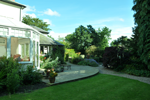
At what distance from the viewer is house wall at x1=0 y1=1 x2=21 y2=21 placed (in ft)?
32.8

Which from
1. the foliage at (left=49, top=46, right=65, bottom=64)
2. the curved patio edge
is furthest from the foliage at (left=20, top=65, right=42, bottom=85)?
the foliage at (left=49, top=46, right=65, bottom=64)

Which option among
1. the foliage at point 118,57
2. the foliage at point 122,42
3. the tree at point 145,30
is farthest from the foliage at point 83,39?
the tree at point 145,30

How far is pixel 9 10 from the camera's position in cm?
1037

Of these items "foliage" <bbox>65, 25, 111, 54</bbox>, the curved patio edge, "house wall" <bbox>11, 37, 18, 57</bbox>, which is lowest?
the curved patio edge

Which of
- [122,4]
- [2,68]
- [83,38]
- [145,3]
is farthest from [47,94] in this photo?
[83,38]

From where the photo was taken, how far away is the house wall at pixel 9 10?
9.99 meters

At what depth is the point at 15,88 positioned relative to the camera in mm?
4566

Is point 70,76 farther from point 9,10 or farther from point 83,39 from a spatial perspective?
point 83,39

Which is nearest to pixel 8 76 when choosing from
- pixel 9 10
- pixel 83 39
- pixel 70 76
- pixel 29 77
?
pixel 29 77

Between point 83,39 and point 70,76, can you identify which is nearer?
point 70,76

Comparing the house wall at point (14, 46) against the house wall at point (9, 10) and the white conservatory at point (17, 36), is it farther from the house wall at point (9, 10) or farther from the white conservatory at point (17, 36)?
the house wall at point (9, 10)

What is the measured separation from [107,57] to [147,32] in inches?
169

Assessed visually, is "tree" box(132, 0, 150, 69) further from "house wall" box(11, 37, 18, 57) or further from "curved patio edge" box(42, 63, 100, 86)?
"house wall" box(11, 37, 18, 57)

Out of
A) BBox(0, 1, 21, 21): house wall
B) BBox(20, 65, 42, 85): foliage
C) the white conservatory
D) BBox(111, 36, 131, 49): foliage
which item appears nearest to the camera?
BBox(20, 65, 42, 85): foliage
